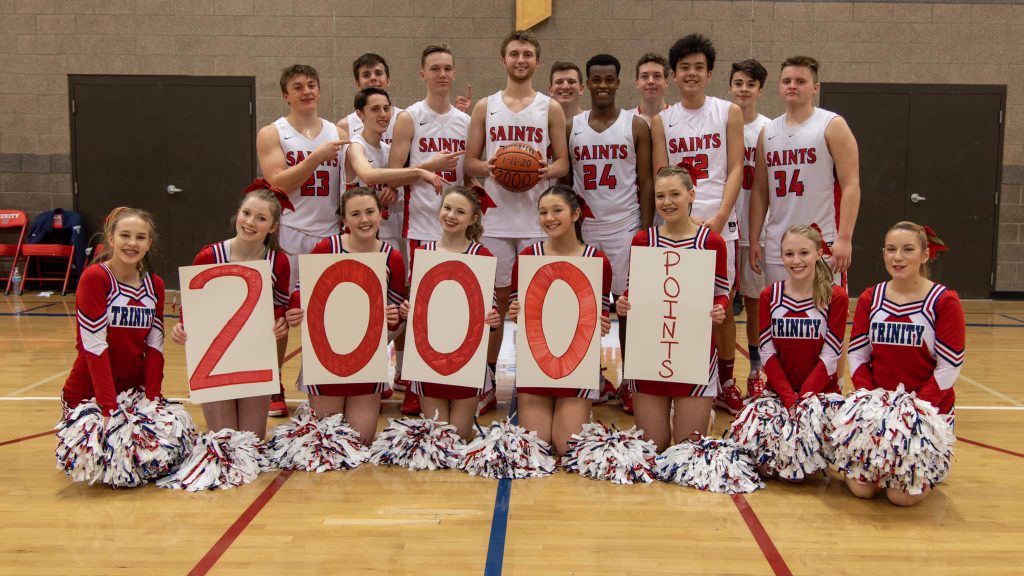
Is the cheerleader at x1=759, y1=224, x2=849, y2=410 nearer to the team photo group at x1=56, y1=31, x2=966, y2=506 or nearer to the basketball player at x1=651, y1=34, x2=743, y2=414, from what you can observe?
the team photo group at x1=56, y1=31, x2=966, y2=506

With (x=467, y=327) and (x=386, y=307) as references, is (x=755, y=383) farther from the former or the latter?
(x=386, y=307)

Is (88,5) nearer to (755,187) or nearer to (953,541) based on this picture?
(755,187)

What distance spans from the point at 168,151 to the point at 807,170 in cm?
676

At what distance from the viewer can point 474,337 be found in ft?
11.3

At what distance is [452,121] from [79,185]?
19.5ft

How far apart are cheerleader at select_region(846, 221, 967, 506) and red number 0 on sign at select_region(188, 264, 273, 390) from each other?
2317mm

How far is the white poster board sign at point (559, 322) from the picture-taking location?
339 centimetres

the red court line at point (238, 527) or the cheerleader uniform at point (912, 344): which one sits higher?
the cheerleader uniform at point (912, 344)

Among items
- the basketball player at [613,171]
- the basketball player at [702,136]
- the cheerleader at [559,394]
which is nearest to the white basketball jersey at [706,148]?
the basketball player at [702,136]

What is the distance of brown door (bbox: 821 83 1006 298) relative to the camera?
8336 mm

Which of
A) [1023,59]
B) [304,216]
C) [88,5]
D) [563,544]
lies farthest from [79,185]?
[1023,59]

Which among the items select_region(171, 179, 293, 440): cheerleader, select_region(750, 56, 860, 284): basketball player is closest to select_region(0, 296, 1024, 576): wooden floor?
select_region(171, 179, 293, 440): cheerleader

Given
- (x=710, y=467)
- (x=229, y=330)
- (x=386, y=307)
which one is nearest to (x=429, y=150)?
(x=386, y=307)

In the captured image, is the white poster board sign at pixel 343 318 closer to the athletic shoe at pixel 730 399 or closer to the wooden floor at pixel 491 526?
the wooden floor at pixel 491 526
